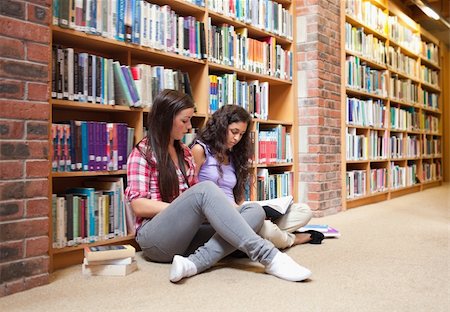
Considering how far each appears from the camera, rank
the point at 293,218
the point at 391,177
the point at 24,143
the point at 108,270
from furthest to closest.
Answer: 1. the point at 391,177
2. the point at 293,218
3. the point at 108,270
4. the point at 24,143

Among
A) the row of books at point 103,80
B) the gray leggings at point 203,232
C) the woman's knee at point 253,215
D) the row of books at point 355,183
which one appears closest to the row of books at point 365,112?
the row of books at point 355,183

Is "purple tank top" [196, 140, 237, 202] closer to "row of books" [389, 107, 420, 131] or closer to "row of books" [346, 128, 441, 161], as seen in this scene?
"row of books" [346, 128, 441, 161]

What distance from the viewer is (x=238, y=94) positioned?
3244 mm

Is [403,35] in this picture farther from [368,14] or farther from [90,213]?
[90,213]

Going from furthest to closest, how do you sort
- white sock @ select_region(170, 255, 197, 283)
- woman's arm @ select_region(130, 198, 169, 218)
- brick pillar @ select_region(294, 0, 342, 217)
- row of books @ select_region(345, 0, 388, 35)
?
row of books @ select_region(345, 0, 388, 35), brick pillar @ select_region(294, 0, 342, 217), woman's arm @ select_region(130, 198, 169, 218), white sock @ select_region(170, 255, 197, 283)

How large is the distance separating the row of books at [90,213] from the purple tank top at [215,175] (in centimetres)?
46

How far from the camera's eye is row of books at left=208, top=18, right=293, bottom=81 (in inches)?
121

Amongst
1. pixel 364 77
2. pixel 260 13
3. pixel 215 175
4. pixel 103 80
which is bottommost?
Result: pixel 215 175

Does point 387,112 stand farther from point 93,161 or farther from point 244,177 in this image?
point 93,161

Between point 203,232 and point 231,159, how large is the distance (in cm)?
59

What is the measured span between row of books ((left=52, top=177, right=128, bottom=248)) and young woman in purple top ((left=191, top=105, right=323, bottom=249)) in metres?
0.48

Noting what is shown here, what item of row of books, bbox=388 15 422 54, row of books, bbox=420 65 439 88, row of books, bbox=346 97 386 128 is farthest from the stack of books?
row of books, bbox=420 65 439 88

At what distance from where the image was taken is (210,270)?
2.06 metres

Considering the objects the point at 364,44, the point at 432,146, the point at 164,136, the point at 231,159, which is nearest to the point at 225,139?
the point at 231,159
